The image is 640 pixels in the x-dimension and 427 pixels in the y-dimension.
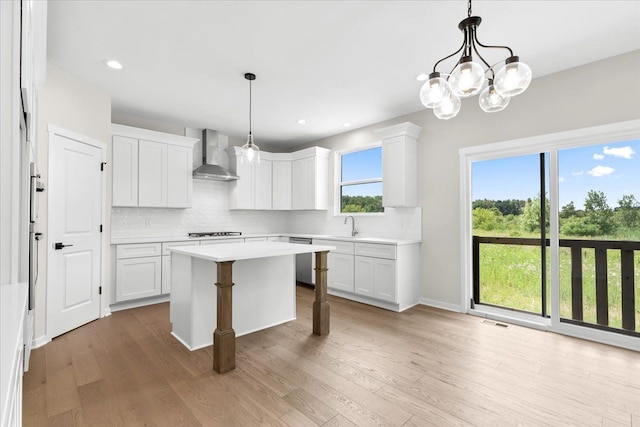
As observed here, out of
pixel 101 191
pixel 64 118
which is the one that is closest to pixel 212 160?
pixel 101 191

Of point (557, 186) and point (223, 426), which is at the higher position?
point (557, 186)

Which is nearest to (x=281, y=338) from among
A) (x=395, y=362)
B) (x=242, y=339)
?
(x=242, y=339)

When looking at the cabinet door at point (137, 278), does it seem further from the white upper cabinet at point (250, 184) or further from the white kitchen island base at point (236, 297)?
the white upper cabinet at point (250, 184)

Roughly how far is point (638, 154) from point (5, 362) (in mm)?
4258

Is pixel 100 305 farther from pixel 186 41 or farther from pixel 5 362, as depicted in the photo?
pixel 5 362

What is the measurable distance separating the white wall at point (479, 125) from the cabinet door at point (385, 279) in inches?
23.4

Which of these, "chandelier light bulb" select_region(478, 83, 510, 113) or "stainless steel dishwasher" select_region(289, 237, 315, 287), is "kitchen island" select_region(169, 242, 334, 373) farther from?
"chandelier light bulb" select_region(478, 83, 510, 113)

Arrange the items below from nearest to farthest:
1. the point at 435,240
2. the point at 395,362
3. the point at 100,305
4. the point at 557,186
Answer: the point at 395,362
the point at 557,186
the point at 100,305
the point at 435,240

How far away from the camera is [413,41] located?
104 inches

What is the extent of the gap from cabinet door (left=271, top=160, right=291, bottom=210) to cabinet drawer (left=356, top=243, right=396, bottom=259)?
2.05 m

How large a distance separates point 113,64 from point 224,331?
2723 mm

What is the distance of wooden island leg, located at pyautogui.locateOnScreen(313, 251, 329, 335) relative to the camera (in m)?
3.13

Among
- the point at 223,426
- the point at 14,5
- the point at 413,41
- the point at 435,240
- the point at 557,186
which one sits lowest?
the point at 223,426

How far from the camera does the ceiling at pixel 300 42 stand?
2.25 meters
